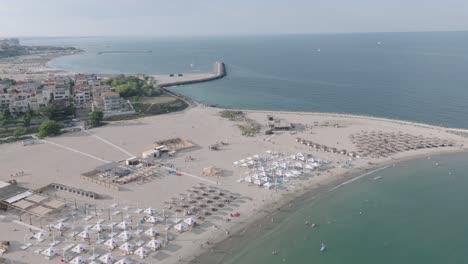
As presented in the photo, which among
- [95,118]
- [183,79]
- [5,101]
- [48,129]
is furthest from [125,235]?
[183,79]

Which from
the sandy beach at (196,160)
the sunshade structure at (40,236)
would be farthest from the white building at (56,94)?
the sunshade structure at (40,236)

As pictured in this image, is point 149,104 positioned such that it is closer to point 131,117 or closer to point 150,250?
point 131,117

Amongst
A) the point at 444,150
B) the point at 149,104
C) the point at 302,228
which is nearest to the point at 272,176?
the point at 302,228

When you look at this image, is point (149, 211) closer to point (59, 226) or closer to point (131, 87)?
point (59, 226)

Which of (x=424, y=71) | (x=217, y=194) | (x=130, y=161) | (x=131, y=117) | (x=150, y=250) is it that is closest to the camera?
(x=150, y=250)

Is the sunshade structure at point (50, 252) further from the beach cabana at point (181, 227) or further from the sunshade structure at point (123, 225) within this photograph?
the beach cabana at point (181, 227)

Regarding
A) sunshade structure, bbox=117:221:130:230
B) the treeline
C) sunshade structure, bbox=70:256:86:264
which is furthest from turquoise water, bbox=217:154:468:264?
the treeline

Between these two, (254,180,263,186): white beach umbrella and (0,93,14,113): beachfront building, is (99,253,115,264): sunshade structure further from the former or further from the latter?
(0,93,14,113): beachfront building
